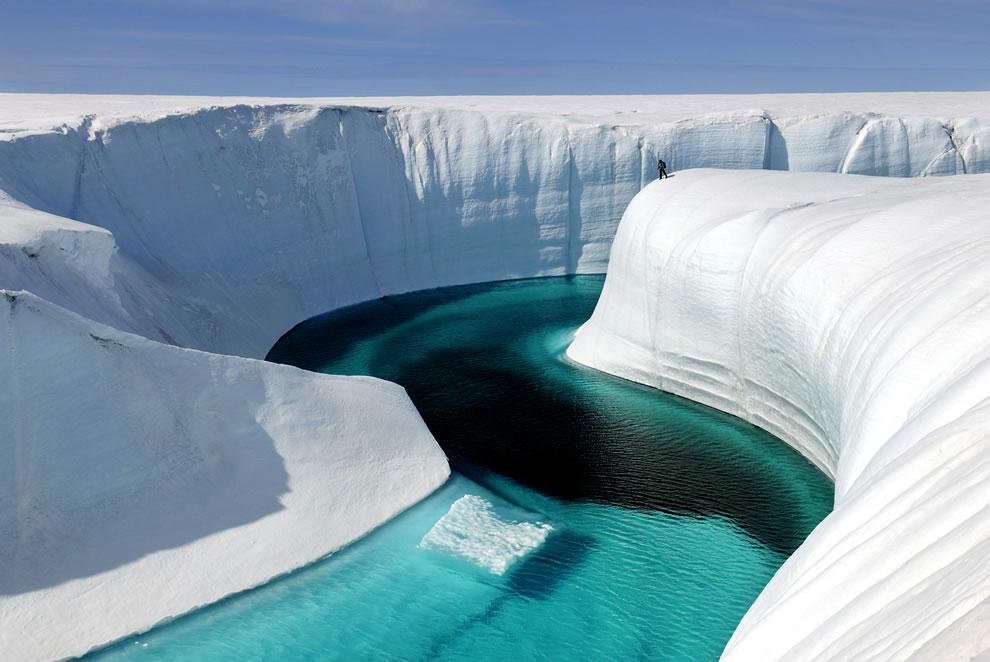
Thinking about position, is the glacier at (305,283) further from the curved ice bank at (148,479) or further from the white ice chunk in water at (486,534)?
the white ice chunk in water at (486,534)

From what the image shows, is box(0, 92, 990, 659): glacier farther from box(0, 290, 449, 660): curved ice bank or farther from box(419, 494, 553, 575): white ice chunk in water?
box(419, 494, 553, 575): white ice chunk in water

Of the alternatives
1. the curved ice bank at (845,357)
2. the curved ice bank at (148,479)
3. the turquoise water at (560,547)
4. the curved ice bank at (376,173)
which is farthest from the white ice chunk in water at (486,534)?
the curved ice bank at (376,173)

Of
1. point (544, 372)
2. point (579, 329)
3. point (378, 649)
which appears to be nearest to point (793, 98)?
point (579, 329)

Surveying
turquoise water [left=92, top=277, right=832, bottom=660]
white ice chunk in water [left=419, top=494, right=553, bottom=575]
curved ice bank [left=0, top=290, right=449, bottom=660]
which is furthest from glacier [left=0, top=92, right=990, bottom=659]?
white ice chunk in water [left=419, top=494, right=553, bottom=575]

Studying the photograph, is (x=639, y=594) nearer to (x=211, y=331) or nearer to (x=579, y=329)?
(x=579, y=329)

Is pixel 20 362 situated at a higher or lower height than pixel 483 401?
higher

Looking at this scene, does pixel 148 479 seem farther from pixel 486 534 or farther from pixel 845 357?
pixel 845 357
